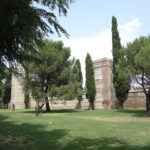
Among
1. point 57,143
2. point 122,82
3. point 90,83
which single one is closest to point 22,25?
point 57,143

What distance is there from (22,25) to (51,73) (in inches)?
1411

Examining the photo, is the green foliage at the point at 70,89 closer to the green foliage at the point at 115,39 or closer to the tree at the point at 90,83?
the green foliage at the point at 115,39

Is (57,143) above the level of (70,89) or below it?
below

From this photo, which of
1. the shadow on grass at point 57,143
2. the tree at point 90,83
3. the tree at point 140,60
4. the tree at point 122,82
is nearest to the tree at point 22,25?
the shadow on grass at point 57,143

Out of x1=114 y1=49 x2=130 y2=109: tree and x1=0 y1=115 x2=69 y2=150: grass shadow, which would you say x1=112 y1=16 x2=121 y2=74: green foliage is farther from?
x1=0 y1=115 x2=69 y2=150: grass shadow

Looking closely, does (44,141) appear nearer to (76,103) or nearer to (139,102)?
(139,102)

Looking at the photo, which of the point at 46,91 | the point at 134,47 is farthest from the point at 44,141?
the point at 46,91

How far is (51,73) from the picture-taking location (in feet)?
148

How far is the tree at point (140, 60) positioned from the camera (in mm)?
33375

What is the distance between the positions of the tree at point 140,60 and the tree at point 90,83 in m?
13.0

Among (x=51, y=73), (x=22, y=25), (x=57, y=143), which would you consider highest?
(x=51, y=73)

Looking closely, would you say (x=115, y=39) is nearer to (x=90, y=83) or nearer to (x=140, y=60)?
(x=90, y=83)

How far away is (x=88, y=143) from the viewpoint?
14.5 metres

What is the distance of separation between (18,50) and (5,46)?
1.47ft
